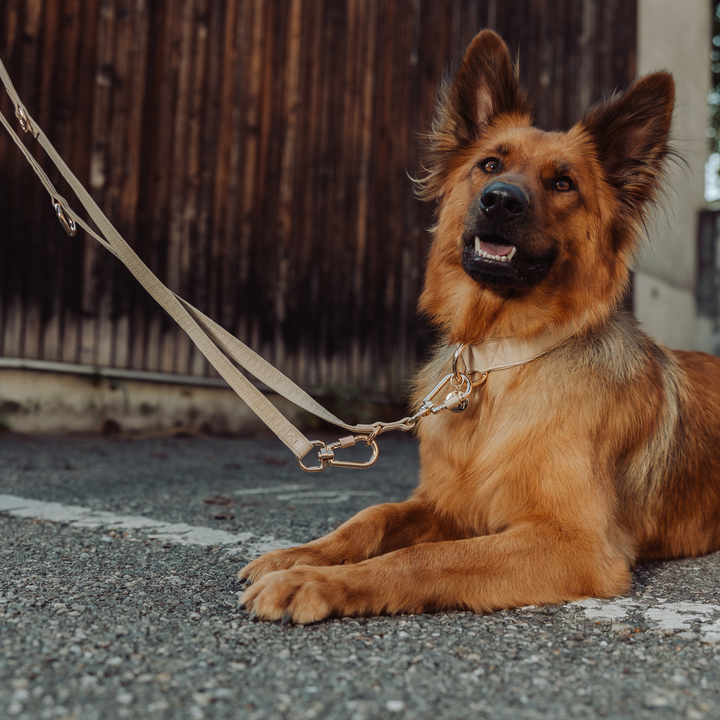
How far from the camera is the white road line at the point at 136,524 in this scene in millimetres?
3133

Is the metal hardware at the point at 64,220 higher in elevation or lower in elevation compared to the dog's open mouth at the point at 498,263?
higher

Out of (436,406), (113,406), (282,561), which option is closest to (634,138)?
(436,406)

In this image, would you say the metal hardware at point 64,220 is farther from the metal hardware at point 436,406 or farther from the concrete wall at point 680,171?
the concrete wall at point 680,171

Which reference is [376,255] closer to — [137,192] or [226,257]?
[226,257]

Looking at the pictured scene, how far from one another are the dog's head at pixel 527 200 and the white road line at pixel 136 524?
1.34 metres

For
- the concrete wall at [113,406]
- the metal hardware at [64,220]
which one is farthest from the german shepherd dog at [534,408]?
the concrete wall at [113,406]

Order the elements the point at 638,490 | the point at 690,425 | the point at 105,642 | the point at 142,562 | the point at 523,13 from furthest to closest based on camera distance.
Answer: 1. the point at 523,13
2. the point at 690,425
3. the point at 638,490
4. the point at 142,562
5. the point at 105,642

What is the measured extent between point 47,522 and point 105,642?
1.74 metres

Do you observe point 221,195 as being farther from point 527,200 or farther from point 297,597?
point 297,597

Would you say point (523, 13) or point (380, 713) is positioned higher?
point (523, 13)

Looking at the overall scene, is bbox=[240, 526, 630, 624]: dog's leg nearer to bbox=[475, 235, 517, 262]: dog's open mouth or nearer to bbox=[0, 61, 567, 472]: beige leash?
bbox=[0, 61, 567, 472]: beige leash

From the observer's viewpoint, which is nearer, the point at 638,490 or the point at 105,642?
the point at 105,642

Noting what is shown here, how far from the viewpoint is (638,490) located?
2971mm

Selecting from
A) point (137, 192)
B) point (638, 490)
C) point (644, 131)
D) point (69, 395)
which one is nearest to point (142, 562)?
point (638, 490)
